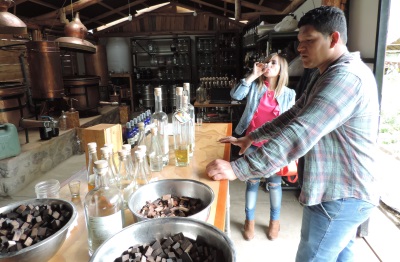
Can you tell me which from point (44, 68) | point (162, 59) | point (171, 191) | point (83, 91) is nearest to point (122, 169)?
point (171, 191)

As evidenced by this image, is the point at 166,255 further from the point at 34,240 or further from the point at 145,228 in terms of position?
the point at 34,240

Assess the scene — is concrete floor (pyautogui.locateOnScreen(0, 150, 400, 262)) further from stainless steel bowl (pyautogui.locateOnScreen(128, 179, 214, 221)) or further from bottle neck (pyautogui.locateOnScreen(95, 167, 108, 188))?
bottle neck (pyautogui.locateOnScreen(95, 167, 108, 188))

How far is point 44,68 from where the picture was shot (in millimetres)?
4402

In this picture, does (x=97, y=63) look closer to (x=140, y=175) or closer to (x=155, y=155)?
(x=155, y=155)

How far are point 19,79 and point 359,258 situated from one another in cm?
602

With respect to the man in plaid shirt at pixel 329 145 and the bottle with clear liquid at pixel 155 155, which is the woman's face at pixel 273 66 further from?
the bottle with clear liquid at pixel 155 155

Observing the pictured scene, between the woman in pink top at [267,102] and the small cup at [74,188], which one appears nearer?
the small cup at [74,188]

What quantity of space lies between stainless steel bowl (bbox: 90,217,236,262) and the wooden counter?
19 centimetres

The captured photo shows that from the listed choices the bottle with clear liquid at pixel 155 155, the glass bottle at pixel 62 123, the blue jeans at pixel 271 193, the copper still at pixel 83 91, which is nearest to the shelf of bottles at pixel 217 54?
the copper still at pixel 83 91

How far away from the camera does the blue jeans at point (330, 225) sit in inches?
53.4

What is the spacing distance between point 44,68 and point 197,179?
3935 mm

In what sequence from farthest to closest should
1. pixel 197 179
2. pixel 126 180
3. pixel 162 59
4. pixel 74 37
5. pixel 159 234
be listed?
pixel 162 59 → pixel 74 37 → pixel 197 179 → pixel 126 180 → pixel 159 234

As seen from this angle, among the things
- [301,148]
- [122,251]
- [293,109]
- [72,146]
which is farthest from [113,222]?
[72,146]

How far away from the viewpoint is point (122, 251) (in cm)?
83
